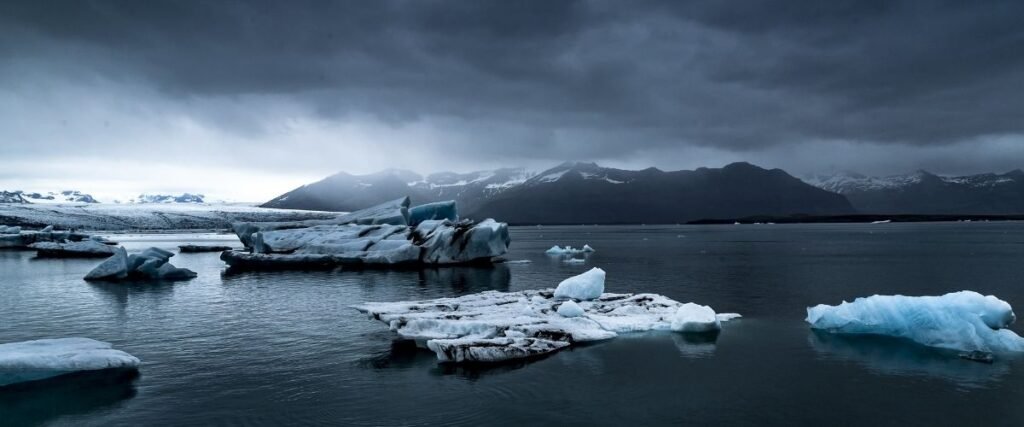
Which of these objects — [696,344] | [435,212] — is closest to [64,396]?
[696,344]

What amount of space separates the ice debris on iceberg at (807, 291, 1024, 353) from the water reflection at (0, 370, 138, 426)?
19075 millimetres

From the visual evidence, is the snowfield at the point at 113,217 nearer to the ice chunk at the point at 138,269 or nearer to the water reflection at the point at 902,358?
the ice chunk at the point at 138,269

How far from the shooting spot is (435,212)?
53375 mm

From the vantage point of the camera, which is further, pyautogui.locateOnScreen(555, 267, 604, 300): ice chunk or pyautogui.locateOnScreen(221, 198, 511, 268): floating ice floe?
pyautogui.locateOnScreen(221, 198, 511, 268): floating ice floe

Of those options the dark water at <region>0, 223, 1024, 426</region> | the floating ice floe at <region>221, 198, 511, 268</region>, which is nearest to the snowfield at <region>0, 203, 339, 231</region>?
the floating ice floe at <region>221, 198, 511, 268</region>

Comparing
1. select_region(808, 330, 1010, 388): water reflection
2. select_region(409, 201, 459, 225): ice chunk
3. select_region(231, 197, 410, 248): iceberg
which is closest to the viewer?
select_region(808, 330, 1010, 388): water reflection

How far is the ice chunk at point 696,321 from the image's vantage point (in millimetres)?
17547

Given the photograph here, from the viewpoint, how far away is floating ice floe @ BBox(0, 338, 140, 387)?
499 inches

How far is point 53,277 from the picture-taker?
125 feet

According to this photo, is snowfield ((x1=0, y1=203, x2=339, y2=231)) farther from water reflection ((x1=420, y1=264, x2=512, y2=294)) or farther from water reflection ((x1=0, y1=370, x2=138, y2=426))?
water reflection ((x1=0, y1=370, x2=138, y2=426))

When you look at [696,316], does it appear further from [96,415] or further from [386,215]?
[386,215]

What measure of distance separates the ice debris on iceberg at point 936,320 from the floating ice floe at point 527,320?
3.59 m

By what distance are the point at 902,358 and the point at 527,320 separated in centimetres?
1000

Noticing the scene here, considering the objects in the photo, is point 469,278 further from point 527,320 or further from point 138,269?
point 138,269
